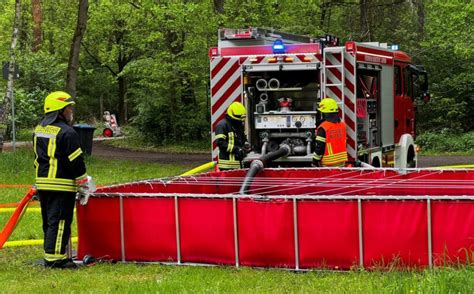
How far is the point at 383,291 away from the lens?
4.57 meters

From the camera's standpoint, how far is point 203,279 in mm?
6066

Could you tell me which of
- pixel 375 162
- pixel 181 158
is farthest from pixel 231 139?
pixel 181 158

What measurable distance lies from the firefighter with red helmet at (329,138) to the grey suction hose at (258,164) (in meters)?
0.81

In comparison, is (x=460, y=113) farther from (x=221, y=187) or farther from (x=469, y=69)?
(x=221, y=187)

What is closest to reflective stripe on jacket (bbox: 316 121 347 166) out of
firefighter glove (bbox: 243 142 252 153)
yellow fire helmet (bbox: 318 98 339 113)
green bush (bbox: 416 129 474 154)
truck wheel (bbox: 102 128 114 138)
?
yellow fire helmet (bbox: 318 98 339 113)

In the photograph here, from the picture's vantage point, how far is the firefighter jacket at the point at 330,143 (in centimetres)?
916

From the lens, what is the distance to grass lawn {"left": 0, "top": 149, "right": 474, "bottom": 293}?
468 cm

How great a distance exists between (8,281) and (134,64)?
57.8ft

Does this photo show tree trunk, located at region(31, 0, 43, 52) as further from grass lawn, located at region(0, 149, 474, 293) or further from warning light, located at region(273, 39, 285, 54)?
grass lawn, located at region(0, 149, 474, 293)

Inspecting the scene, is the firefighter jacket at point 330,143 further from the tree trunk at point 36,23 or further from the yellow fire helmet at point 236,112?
the tree trunk at point 36,23

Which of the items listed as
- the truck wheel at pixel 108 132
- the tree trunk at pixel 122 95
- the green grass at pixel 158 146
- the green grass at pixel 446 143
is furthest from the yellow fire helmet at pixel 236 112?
the tree trunk at pixel 122 95

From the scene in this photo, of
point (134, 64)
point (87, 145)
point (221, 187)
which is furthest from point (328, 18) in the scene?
point (221, 187)

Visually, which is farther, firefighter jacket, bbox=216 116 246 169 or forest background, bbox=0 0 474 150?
forest background, bbox=0 0 474 150

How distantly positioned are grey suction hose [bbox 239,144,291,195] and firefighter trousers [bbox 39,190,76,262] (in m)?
2.09
